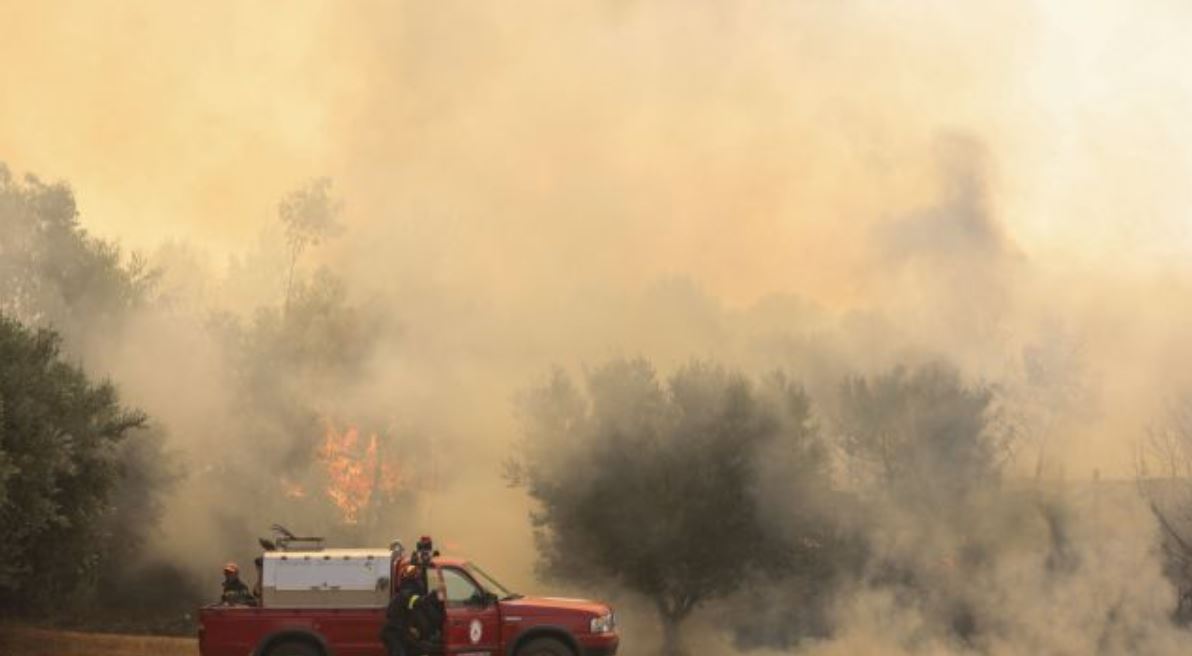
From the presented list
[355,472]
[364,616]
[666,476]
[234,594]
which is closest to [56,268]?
[355,472]

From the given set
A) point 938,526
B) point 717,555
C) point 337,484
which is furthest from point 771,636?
point 337,484

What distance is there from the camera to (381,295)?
2021 inches

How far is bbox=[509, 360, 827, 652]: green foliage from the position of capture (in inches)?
1592

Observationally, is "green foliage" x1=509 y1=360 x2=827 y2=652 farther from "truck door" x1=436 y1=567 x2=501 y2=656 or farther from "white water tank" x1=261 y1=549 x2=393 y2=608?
"white water tank" x1=261 y1=549 x2=393 y2=608

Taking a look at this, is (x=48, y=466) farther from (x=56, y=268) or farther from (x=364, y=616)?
(x=56, y=268)

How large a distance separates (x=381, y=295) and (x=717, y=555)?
17.3 m

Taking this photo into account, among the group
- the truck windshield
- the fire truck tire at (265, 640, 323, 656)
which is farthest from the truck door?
the fire truck tire at (265, 640, 323, 656)

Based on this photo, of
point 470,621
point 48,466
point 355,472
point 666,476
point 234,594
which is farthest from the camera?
point 355,472

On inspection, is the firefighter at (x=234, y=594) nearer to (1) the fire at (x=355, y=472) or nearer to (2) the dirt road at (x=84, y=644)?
(2) the dirt road at (x=84, y=644)

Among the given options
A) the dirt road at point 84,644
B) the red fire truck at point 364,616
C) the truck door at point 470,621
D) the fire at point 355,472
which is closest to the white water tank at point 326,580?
the red fire truck at point 364,616

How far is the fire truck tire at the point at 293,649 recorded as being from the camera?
77.3 feet

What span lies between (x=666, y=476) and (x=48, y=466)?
62.6ft

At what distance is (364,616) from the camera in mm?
23531

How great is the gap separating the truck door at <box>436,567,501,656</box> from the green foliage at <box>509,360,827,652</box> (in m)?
17.1
